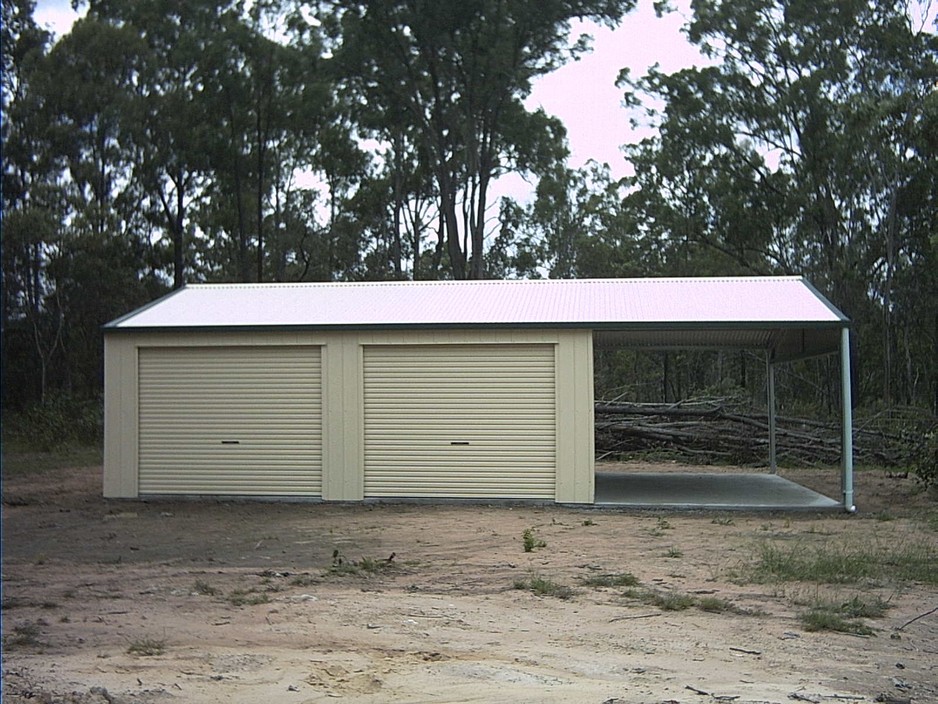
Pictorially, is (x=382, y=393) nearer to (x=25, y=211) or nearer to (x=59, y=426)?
(x=59, y=426)

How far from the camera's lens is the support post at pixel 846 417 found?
13289 mm

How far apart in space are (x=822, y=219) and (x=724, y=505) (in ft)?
66.4

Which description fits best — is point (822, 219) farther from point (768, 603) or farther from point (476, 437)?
point (768, 603)

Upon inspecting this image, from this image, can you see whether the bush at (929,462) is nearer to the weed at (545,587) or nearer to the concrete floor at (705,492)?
the concrete floor at (705,492)

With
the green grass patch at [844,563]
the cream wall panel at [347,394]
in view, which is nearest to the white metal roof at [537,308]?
the cream wall panel at [347,394]

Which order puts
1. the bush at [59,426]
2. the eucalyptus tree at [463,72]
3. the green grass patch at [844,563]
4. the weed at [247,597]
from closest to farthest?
the weed at [247,597] < the green grass patch at [844,563] < the bush at [59,426] < the eucalyptus tree at [463,72]

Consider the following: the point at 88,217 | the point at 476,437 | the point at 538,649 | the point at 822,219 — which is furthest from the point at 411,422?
the point at 88,217

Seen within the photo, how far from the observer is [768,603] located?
785 cm

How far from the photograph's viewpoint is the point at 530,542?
34.8 ft

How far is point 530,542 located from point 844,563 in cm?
295

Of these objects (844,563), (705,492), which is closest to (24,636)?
(844,563)

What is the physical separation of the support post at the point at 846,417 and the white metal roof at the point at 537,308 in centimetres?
29

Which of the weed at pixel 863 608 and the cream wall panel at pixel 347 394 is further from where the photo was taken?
the cream wall panel at pixel 347 394

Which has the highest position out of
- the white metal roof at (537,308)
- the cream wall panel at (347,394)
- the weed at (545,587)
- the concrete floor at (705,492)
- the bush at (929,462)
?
the white metal roof at (537,308)
